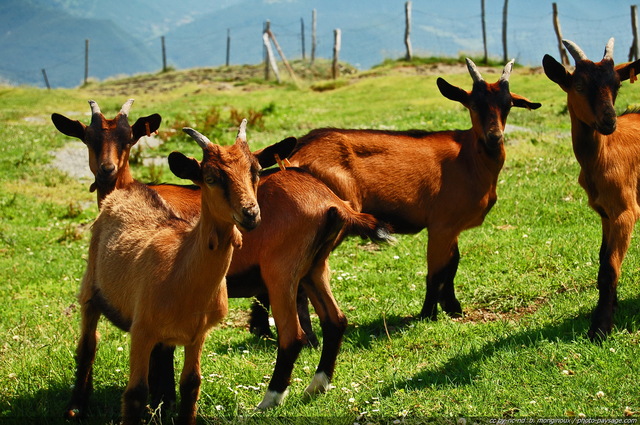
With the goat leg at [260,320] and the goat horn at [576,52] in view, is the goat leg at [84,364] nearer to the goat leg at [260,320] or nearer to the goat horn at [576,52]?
the goat leg at [260,320]

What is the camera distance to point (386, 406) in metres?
5.16

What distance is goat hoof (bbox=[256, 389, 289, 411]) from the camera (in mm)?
5516

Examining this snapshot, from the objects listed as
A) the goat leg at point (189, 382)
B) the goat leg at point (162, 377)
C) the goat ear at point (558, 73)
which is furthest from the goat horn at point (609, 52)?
the goat leg at point (162, 377)

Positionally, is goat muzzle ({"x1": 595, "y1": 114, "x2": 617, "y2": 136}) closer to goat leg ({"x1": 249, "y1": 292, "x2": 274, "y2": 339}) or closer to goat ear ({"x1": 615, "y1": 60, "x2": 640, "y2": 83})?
goat ear ({"x1": 615, "y1": 60, "x2": 640, "y2": 83})

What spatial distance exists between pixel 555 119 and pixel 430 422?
1390cm

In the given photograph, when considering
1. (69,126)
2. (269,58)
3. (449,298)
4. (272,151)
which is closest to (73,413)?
(272,151)

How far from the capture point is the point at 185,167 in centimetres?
472

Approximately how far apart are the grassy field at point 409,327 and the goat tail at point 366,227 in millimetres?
1051

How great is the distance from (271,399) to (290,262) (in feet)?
3.29

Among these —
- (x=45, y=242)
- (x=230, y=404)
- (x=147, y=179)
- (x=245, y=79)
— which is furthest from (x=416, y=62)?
(x=230, y=404)

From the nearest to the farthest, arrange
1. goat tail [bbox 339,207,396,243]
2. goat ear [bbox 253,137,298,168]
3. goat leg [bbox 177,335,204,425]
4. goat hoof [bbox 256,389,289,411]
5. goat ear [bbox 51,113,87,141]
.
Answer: goat ear [bbox 253,137,298,168]
goat leg [bbox 177,335,204,425]
goat hoof [bbox 256,389,289,411]
goat tail [bbox 339,207,396,243]
goat ear [bbox 51,113,87,141]

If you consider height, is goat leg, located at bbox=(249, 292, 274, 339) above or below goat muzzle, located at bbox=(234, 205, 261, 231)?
below

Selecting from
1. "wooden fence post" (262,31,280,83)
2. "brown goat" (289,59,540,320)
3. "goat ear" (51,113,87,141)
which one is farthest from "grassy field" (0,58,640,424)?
"wooden fence post" (262,31,280,83)

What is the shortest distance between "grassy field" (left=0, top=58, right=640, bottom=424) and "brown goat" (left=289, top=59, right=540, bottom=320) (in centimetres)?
69
